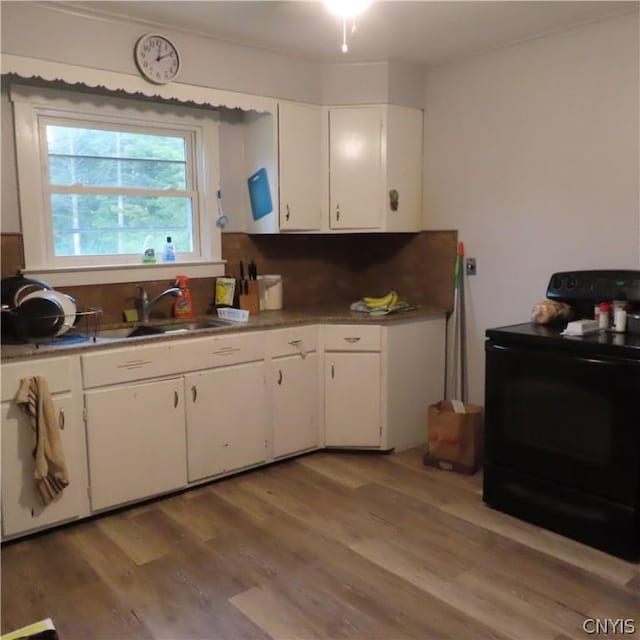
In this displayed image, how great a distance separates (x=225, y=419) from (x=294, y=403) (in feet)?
1.50

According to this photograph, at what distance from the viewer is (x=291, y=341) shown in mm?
3449

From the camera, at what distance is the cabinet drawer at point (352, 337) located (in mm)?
3529

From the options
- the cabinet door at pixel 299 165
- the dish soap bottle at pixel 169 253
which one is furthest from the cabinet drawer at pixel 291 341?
the dish soap bottle at pixel 169 253

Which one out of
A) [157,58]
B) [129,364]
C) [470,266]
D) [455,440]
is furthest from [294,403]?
[157,58]

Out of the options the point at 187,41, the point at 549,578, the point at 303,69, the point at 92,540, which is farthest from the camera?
the point at 303,69

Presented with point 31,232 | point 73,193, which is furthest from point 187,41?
point 31,232

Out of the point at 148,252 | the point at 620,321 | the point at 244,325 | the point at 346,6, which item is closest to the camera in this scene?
the point at 346,6

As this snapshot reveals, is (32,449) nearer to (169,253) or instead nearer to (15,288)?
(15,288)

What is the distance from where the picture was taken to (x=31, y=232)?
3.04 metres

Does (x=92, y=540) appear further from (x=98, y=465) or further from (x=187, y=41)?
(x=187, y=41)

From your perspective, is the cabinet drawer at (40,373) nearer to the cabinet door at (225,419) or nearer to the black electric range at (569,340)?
the cabinet door at (225,419)

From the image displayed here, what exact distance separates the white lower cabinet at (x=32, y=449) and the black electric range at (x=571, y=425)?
6.09 feet

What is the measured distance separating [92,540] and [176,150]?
7.06ft

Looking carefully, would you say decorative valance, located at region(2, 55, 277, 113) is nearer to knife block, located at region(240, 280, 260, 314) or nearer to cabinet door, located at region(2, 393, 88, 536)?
knife block, located at region(240, 280, 260, 314)
